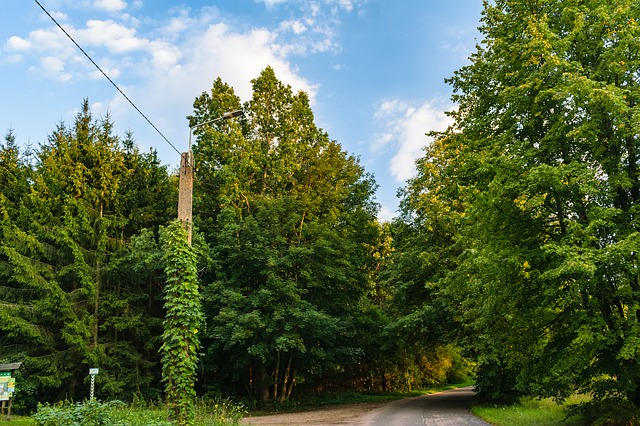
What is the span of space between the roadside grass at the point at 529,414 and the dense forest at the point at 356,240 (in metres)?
0.96

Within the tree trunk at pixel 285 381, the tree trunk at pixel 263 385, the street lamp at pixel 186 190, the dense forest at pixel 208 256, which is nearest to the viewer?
the street lamp at pixel 186 190

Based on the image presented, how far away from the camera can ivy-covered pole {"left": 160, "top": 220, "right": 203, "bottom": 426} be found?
8.45m

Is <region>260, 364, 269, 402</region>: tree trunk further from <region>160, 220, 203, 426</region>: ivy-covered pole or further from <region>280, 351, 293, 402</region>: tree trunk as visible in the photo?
<region>160, 220, 203, 426</region>: ivy-covered pole

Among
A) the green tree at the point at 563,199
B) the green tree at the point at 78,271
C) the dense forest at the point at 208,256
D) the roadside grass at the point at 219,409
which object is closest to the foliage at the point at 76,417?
the roadside grass at the point at 219,409

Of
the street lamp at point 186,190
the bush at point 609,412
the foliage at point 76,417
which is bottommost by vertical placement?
the bush at point 609,412

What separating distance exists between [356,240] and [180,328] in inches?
658

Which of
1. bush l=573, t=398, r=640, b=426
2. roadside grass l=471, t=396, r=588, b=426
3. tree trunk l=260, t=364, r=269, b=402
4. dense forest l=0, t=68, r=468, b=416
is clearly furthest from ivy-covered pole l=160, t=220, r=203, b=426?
tree trunk l=260, t=364, r=269, b=402

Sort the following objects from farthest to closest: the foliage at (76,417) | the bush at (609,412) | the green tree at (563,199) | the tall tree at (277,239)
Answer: the tall tree at (277,239) → the bush at (609,412) → the green tree at (563,199) → the foliage at (76,417)

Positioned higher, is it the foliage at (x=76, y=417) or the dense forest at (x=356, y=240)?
the dense forest at (x=356, y=240)

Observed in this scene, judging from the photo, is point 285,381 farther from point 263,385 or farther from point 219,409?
point 219,409

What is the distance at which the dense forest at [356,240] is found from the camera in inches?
380

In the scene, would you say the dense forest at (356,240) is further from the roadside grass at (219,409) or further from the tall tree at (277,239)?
the roadside grass at (219,409)

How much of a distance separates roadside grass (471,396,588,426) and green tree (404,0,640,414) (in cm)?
144

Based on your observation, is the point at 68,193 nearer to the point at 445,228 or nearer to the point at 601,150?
the point at 445,228
